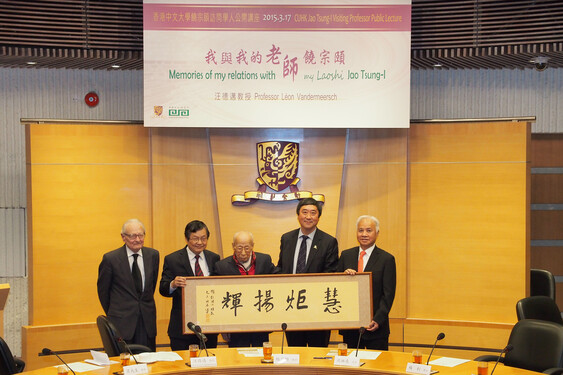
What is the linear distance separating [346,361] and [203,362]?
0.91 m

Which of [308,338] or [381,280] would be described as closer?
[381,280]

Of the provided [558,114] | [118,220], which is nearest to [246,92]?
[118,220]

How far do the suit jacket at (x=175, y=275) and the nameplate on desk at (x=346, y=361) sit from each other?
1503 mm

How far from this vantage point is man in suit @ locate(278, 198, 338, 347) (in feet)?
18.6

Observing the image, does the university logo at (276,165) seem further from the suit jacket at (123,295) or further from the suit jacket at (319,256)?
the suit jacket at (123,295)

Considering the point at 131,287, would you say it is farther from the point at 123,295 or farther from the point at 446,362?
the point at 446,362

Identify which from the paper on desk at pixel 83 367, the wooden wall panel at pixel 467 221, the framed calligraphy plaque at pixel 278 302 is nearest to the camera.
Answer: the paper on desk at pixel 83 367

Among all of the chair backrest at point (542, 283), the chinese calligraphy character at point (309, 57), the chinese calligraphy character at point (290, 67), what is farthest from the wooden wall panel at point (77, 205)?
the chair backrest at point (542, 283)

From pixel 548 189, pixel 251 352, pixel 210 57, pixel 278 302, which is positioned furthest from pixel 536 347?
pixel 548 189

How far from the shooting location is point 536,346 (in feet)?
16.0

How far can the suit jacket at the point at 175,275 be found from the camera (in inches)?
219

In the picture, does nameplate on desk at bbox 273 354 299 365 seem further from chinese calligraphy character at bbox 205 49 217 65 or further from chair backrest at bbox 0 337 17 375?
chinese calligraphy character at bbox 205 49 217 65

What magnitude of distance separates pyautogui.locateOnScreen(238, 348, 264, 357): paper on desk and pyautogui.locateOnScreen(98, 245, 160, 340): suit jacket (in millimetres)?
1149

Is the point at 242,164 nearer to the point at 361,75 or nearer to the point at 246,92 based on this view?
the point at 246,92
